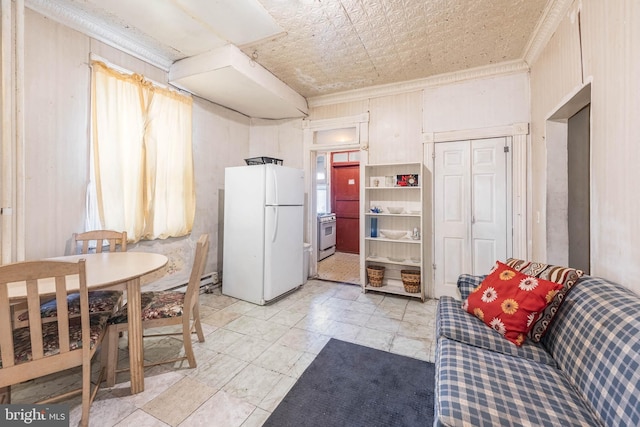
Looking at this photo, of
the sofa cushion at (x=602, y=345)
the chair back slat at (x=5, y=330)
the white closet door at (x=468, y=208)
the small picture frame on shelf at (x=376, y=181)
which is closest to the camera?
the sofa cushion at (x=602, y=345)

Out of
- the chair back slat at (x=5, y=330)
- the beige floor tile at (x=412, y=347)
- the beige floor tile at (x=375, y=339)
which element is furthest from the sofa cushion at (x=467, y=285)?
the chair back slat at (x=5, y=330)

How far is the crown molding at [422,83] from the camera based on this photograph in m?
3.09

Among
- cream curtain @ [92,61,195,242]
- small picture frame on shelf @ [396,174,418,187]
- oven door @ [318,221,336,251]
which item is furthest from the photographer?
oven door @ [318,221,336,251]

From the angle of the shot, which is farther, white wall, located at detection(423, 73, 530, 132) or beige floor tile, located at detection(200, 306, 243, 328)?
white wall, located at detection(423, 73, 530, 132)

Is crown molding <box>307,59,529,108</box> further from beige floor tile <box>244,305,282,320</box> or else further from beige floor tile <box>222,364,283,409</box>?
beige floor tile <box>222,364,283,409</box>

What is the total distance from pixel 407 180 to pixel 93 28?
11.8ft

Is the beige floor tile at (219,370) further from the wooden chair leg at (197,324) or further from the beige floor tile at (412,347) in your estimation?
the beige floor tile at (412,347)

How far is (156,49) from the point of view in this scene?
2.79m

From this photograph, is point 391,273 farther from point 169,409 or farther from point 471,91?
point 169,409

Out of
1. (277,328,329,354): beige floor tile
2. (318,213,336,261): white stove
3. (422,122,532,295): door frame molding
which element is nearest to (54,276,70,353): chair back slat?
(277,328,329,354): beige floor tile

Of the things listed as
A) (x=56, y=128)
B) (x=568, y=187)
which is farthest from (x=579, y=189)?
(x=56, y=128)

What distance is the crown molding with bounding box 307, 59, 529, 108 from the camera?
122 inches

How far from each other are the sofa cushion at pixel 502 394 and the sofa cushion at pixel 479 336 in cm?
9

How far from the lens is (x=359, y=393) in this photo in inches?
68.6
